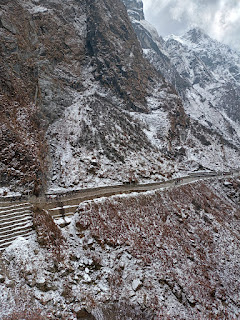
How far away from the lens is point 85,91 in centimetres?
3769

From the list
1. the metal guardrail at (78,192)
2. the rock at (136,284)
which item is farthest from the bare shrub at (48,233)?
the rock at (136,284)

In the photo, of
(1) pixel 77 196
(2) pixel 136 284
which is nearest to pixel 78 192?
(1) pixel 77 196

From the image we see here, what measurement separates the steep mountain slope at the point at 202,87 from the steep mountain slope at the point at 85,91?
30.2 feet

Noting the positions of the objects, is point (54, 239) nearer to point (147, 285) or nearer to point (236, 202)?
point (147, 285)

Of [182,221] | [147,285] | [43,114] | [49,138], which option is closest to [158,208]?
[182,221]

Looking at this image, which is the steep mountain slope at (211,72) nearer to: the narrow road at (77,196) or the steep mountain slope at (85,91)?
the steep mountain slope at (85,91)

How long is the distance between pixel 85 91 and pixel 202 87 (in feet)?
353

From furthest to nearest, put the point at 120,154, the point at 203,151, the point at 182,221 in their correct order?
the point at 203,151 → the point at 120,154 → the point at 182,221

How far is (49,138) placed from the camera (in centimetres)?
2712

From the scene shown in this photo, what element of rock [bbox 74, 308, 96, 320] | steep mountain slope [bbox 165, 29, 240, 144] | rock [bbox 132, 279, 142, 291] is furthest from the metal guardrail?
steep mountain slope [bbox 165, 29, 240, 144]

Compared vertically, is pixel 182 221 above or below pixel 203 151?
below

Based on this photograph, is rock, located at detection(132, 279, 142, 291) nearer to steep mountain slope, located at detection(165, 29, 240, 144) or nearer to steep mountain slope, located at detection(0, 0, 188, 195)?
steep mountain slope, located at detection(0, 0, 188, 195)

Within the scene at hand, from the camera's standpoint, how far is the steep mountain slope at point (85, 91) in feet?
87.7

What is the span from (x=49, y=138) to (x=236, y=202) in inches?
1272
